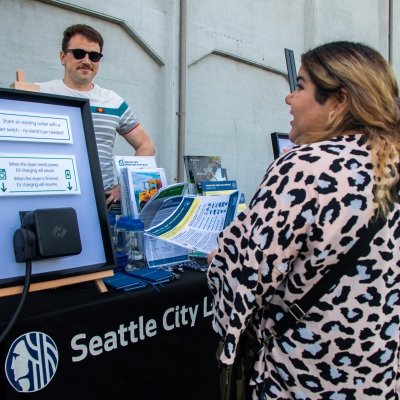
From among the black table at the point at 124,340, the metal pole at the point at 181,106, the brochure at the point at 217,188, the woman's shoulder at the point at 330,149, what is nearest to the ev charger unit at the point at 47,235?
the black table at the point at 124,340

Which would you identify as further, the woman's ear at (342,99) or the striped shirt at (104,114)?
the striped shirt at (104,114)

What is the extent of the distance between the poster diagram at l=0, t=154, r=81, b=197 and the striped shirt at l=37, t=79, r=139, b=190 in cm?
91

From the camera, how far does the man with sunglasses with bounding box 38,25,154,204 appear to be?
2133mm

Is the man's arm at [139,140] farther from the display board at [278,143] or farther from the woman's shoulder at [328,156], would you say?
the woman's shoulder at [328,156]

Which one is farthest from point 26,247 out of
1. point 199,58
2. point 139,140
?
point 199,58

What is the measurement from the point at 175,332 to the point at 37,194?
63 centimetres

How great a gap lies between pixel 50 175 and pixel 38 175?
0.11ft

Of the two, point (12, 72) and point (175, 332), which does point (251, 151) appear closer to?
point (12, 72)

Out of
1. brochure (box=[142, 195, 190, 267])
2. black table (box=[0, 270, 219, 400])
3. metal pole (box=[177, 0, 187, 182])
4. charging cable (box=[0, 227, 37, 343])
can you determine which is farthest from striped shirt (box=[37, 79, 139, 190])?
metal pole (box=[177, 0, 187, 182])

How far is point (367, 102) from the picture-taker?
94cm

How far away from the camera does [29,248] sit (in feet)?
3.31

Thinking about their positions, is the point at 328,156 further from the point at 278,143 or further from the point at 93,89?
the point at 93,89

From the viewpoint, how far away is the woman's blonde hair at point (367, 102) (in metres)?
0.91

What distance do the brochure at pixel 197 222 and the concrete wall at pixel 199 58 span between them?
2435mm
